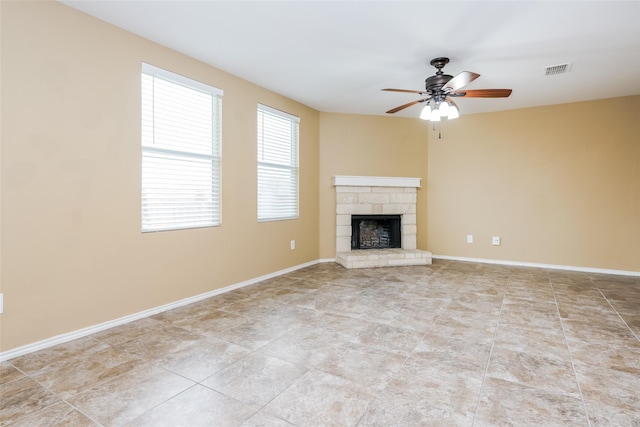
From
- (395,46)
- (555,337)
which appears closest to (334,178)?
(395,46)

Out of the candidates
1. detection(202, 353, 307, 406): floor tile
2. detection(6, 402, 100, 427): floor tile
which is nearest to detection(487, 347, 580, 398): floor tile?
detection(202, 353, 307, 406): floor tile

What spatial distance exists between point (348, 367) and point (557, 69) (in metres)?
3.89

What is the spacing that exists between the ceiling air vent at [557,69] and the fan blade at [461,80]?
133cm

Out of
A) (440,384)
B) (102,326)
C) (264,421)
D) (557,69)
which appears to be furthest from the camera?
(557,69)

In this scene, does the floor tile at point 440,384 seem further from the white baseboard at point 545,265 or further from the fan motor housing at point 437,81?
the white baseboard at point 545,265

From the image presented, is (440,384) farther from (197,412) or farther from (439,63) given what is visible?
(439,63)

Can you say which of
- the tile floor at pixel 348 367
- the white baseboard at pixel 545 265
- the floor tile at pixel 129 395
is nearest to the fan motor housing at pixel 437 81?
the tile floor at pixel 348 367

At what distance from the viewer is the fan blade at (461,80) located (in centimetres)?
281

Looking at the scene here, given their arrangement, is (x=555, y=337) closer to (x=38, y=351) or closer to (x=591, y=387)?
(x=591, y=387)

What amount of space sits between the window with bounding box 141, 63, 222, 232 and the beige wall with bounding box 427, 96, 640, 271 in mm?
3927

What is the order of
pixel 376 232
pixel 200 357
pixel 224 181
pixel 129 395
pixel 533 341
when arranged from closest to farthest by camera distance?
pixel 129 395
pixel 200 357
pixel 533 341
pixel 224 181
pixel 376 232

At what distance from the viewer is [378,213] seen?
18.1 feet

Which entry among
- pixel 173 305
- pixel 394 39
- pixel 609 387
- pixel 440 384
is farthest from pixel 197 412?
pixel 394 39

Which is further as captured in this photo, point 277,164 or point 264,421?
point 277,164
